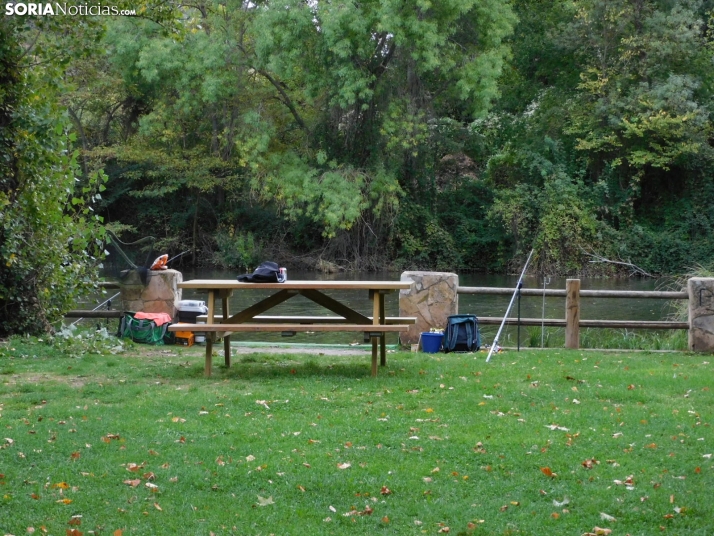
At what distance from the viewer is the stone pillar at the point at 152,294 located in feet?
40.2

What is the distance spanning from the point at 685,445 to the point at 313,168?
2213cm

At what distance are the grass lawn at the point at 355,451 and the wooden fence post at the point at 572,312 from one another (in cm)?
226

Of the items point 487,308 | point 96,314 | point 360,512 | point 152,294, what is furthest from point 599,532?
point 487,308

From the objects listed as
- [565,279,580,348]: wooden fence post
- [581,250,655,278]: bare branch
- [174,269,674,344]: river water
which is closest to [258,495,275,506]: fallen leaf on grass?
[565,279,580,348]: wooden fence post

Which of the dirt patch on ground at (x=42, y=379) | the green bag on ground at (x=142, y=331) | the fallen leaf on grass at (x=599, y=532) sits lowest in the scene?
the fallen leaf on grass at (x=599, y=532)

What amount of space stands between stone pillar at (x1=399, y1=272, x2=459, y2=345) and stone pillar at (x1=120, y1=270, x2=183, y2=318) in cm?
345

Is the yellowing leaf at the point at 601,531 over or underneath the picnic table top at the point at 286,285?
underneath

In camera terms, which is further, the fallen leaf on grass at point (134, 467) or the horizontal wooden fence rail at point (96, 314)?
the horizontal wooden fence rail at point (96, 314)

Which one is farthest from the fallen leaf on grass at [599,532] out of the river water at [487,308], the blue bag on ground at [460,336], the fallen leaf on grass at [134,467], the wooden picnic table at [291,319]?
the river water at [487,308]

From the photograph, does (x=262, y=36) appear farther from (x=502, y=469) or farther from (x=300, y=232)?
(x=502, y=469)

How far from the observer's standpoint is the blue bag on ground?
10.5 meters

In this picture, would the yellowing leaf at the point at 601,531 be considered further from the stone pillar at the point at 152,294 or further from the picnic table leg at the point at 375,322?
the stone pillar at the point at 152,294

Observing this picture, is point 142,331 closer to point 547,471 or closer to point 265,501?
point 265,501

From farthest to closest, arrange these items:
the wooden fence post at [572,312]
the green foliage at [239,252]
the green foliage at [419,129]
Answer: the green foliage at [239,252]
the green foliage at [419,129]
the wooden fence post at [572,312]
